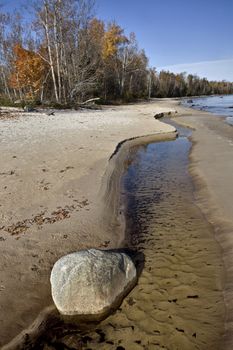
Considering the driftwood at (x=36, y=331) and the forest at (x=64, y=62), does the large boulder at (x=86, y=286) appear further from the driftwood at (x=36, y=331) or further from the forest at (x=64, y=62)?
the forest at (x=64, y=62)

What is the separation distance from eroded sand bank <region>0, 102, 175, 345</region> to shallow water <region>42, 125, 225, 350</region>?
2.31 ft

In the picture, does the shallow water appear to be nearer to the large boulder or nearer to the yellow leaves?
the large boulder

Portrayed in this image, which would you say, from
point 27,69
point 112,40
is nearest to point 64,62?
point 27,69

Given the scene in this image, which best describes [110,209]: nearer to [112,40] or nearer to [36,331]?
[36,331]

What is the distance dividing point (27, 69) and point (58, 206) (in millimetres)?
33460

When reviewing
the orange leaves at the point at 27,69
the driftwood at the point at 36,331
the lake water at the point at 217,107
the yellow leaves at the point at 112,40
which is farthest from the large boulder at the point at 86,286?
the yellow leaves at the point at 112,40

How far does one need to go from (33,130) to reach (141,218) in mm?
10649

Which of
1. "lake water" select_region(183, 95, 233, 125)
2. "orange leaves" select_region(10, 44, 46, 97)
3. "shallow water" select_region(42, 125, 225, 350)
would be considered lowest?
"shallow water" select_region(42, 125, 225, 350)

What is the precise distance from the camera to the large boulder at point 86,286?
12.4 ft

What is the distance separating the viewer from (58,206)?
6.55 meters

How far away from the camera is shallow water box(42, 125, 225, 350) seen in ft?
11.6

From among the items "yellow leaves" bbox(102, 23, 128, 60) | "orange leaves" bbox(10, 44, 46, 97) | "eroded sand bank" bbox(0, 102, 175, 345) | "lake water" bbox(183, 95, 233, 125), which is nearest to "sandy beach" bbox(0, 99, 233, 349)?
"eroded sand bank" bbox(0, 102, 175, 345)

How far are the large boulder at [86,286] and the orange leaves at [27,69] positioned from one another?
3517cm

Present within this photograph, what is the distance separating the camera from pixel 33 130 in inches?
608
